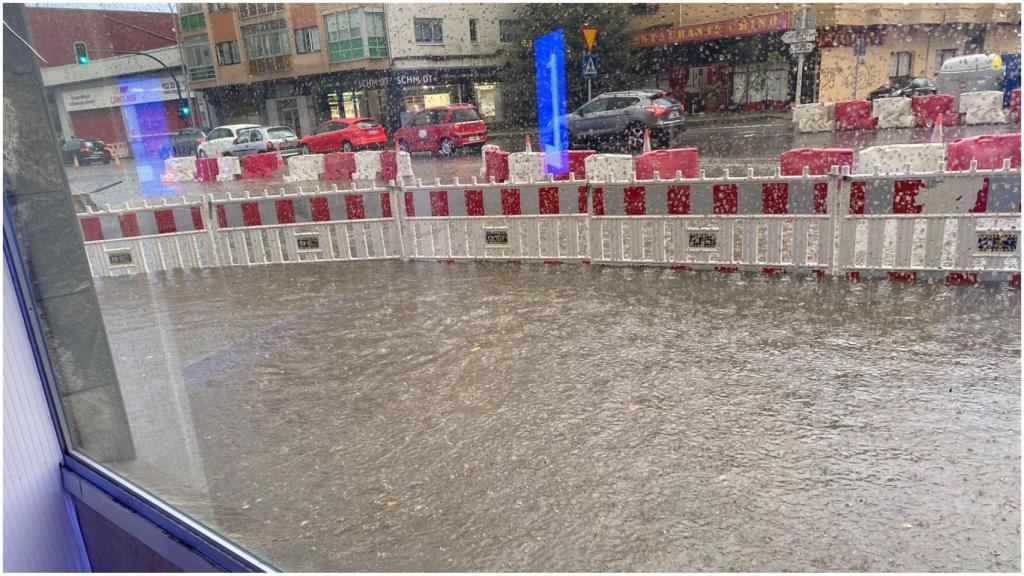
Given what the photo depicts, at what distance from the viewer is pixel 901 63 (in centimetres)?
220

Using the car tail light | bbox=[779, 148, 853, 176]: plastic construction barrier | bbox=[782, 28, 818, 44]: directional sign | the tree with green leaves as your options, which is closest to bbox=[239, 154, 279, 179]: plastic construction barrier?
the tree with green leaves

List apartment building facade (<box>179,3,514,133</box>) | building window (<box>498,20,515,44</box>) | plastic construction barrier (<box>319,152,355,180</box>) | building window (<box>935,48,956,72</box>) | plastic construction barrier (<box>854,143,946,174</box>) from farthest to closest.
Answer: plastic construction barrier (<box>319,152,355,180</box>)
plastic construction barrier (<box>854,143,946,174</box>)
building window (<box>498,20,515,44</box>)
apartment building facade (<box>179,3,514,133</box>)
building window (<box>935,48,956,72</box>)

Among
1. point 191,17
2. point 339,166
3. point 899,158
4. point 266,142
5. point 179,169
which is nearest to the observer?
point 191,17

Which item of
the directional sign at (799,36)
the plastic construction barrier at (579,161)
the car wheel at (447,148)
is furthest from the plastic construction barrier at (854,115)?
the car wheel at (447,148)

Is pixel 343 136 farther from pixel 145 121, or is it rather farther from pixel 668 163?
pixel 668 163

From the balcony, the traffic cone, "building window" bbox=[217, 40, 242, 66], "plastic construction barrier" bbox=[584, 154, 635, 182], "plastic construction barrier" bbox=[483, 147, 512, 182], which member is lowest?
"plastic construction barrier" bbox=[584, 154, 635, 182]

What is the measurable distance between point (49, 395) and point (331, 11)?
68.5 inches

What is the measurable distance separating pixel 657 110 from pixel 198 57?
2.55 metres

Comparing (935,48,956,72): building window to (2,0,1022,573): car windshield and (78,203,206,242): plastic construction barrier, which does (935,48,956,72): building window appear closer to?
(2,0,1022,573): car windshield

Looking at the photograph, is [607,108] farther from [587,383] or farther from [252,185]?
[252,185]

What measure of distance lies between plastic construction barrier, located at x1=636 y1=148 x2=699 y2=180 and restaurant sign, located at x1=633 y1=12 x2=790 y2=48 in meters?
1.37

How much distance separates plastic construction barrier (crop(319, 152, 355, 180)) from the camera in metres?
4.19

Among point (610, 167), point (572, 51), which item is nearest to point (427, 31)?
point (572, 51)

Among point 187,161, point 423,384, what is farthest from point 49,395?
point 187,161
